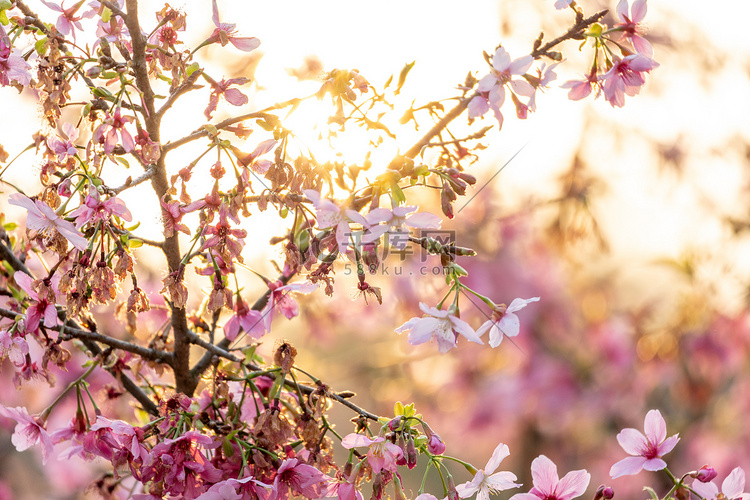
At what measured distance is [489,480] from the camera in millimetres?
910

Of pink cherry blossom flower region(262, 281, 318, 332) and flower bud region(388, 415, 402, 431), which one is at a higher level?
pink cherry blossom flower region(262, 281, 318, 332)

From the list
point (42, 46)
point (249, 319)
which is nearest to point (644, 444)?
point (249, 319)

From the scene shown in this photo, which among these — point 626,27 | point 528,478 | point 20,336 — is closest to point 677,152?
point 528,478

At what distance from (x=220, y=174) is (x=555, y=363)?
293 centimetres

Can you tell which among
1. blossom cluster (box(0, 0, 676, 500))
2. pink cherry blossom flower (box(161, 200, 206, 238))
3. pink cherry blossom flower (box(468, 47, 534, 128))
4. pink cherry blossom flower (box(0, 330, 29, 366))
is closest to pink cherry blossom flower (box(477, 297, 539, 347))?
blossom cluster (box(0, 0, 676, 500))

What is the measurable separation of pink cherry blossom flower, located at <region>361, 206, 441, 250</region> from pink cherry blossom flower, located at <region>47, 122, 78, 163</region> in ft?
1.66

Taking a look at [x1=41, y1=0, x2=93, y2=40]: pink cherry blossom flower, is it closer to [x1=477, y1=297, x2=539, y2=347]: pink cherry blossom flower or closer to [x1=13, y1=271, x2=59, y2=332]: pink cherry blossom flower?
[x1=13, y1=271, x2=59, y2=332]: pink cherry blossom flower

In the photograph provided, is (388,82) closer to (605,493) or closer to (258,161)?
(258,161)

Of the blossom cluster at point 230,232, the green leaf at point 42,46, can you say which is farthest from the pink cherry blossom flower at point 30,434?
the green leaf at point 42,46

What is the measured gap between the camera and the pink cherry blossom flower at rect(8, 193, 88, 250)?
81 cm

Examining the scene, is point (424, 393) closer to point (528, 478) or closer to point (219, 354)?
point (528, 478)

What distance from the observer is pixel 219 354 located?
103 centimetres

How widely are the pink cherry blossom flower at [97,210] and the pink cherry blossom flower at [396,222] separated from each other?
0.34 metres

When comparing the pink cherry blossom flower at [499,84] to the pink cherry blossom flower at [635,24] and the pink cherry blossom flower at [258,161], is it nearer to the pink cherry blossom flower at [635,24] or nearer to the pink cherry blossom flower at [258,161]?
the pink cherry blossom flower at [635,24]
